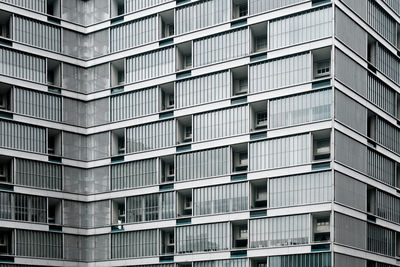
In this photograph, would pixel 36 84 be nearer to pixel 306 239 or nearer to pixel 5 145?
pixel 5 145

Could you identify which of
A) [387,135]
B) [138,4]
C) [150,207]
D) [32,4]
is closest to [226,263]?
[150,207]

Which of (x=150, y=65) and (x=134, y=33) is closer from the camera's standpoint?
(x=150, y=65)

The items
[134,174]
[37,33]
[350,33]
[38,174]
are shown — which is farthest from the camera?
[37,33]

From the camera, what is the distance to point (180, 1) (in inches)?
2613

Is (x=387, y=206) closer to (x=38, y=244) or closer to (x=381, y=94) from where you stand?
(x=381, y=94)

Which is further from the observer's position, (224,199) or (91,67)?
(91,67)

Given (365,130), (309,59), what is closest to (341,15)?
(309,59)

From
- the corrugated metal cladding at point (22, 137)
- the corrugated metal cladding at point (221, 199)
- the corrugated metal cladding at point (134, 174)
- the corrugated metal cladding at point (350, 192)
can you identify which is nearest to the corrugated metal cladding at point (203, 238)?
the corrugated metal cladding at point (221, 199)

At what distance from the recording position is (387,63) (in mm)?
65750

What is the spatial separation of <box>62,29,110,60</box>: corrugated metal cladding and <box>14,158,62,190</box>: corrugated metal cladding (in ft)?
33.3

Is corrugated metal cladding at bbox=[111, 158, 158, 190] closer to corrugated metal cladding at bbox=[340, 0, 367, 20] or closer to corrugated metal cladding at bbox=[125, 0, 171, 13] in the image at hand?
corrugated metal cladding at bbox=[125, 0, 171, 13]

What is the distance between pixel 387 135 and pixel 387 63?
19.2ft

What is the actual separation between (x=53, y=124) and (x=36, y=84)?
3.53 meters

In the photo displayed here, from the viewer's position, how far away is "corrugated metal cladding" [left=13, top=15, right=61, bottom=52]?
6588 cm
